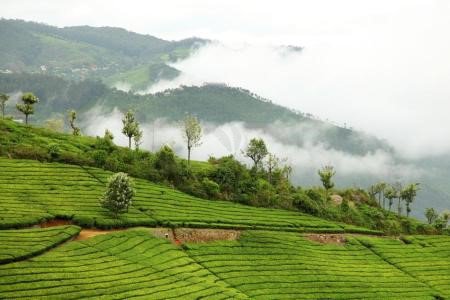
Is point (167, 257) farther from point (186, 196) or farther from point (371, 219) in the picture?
point (371, 219)

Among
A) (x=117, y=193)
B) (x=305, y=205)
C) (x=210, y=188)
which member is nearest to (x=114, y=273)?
(x=117, y=193)

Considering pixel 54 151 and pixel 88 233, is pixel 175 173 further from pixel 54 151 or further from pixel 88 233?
pixel 88 233

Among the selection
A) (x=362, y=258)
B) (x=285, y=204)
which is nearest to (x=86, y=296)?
(x=362, y=258)

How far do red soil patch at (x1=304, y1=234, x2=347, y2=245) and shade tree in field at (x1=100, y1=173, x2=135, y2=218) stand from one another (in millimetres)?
29681

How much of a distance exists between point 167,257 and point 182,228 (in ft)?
35.5

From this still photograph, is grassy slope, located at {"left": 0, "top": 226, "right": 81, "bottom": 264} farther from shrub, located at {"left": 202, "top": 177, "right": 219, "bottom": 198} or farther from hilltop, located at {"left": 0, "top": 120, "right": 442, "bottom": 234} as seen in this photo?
shrub, located at {"left": 202, "top": 177, "right": 219, "bottom": 198}

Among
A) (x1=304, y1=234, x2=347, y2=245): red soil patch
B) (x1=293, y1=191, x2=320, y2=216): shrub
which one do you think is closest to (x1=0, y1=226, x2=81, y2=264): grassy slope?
(x1=304, y1=234, x2=347, y2=245): red soil patch

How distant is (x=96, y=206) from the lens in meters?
70.1

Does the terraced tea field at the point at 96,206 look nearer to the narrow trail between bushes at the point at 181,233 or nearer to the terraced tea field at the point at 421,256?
the narrow trail between bushes at the point at 181,233

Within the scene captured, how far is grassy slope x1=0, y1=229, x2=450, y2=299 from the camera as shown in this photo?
4766 centimetres

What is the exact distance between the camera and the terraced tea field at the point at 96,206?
64.0 meters

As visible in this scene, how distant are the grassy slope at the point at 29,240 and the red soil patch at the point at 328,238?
37.3 meters

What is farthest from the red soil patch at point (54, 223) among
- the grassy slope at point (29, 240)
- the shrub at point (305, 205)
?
the shrub at point (305, 205)

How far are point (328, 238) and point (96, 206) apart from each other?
118 ft
